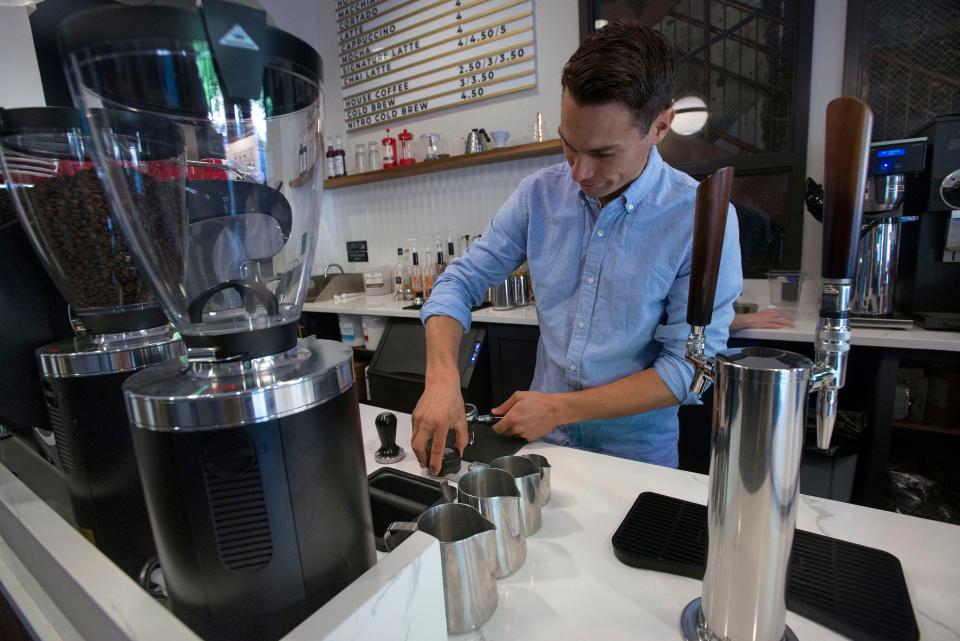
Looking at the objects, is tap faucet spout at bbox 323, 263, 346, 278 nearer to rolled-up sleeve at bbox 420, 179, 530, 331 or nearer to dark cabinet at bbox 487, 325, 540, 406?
dark cabinet at bbox 487, 325, 540, 406

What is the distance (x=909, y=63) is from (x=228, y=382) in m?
2.60

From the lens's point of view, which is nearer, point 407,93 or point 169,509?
point 169,509

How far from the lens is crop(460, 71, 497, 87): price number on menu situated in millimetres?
2844

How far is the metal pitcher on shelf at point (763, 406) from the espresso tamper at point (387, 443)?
0.59 metres

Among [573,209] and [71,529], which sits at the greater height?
[573,209]

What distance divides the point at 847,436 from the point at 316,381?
1939mm

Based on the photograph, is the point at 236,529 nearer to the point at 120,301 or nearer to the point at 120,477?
the point at 120,477

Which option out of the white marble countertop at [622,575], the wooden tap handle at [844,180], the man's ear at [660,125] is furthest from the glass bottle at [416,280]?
the wooden tap handle at [844,180]

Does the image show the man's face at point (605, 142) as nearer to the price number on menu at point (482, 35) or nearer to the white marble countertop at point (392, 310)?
the white marble countertop at point (392, 310)

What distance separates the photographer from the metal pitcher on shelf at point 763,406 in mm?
361

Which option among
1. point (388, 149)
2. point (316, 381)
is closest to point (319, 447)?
point (316, 381)

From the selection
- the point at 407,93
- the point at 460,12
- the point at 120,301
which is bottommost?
the point at 120,301

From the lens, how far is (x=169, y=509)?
0.41 meters

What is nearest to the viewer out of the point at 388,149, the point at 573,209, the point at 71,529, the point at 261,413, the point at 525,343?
the point at 261,413
